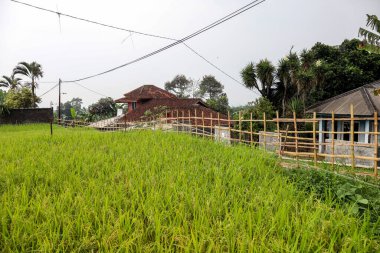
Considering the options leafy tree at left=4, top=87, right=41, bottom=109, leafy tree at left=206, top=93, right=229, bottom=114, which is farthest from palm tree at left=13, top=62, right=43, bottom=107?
leafy tree at left=206, top=93, right=229, bottom=114

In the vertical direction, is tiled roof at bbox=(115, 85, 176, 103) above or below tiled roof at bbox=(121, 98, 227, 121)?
above

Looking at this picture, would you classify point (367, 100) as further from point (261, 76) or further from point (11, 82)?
point (11, 82)

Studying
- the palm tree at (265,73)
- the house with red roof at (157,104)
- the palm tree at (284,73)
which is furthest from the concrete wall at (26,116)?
the palm tree at (284,73)

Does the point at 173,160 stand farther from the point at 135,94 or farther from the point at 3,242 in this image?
the point at 135,94

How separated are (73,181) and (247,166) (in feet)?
9.97

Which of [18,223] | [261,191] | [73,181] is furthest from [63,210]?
[261,191]

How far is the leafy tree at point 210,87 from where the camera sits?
152 ft

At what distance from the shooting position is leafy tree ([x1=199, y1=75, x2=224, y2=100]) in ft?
152

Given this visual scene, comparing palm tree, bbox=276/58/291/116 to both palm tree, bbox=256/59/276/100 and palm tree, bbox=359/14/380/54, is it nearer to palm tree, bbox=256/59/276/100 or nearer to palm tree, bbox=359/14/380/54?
palm tree, bbox=256/59/276/100

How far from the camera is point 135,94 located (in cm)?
2772

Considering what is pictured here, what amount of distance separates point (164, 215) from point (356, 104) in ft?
43.8

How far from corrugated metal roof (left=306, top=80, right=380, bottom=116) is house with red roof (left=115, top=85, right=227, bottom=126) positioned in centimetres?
843

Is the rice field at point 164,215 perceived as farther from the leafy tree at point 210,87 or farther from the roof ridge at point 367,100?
the leafy tree at point 210,87

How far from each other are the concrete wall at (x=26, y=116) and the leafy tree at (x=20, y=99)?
386 centimetres
